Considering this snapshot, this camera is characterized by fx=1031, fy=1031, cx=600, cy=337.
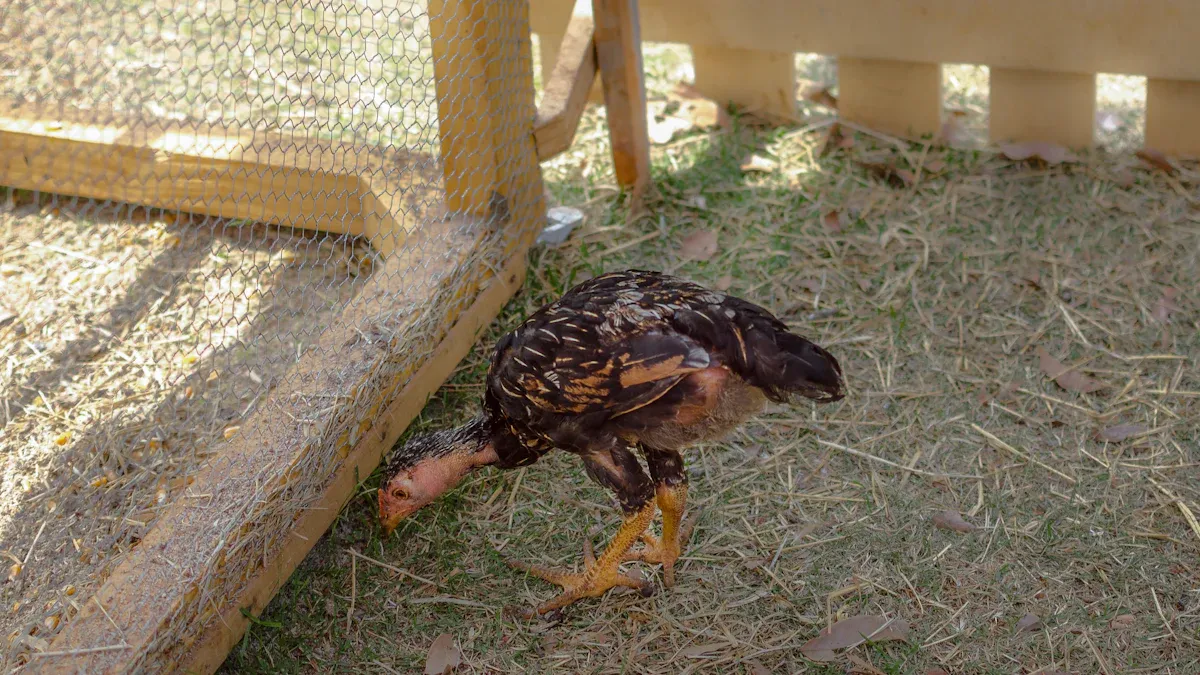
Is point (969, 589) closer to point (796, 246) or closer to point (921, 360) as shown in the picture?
point (921, 360)

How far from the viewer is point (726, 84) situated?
4543 mm

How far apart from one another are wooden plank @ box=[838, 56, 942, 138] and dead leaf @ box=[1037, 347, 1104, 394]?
1.32m

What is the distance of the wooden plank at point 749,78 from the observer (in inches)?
173

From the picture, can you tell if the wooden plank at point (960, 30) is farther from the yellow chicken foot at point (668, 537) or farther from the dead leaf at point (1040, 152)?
the yellow chicken foot at point (668, 537)

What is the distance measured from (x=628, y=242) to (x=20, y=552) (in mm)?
2196

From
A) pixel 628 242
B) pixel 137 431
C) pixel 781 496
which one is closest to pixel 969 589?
pixel 781 496

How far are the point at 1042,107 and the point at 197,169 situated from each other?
10.6ft

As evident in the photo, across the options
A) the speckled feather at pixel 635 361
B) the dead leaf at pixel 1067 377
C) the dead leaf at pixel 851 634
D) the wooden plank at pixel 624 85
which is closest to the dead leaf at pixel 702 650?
the dead leaf at pixel 851 634

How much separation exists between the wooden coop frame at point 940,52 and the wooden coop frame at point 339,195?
679 millimetres

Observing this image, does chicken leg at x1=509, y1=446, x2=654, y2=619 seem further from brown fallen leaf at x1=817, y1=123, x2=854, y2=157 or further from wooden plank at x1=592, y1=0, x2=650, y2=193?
brown fallen leaf at x1=817, y1=123, x2=854, y2=157

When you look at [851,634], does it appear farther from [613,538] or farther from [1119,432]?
[1119,432]

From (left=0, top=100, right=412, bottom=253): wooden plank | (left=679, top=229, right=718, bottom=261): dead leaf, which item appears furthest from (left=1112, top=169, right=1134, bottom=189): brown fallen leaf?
(left=0, top=100, right=412, bottom=253): wooden plank

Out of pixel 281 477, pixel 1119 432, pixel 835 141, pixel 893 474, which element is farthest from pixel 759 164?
pixel 281 477

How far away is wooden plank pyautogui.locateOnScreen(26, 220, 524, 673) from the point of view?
2303mm
